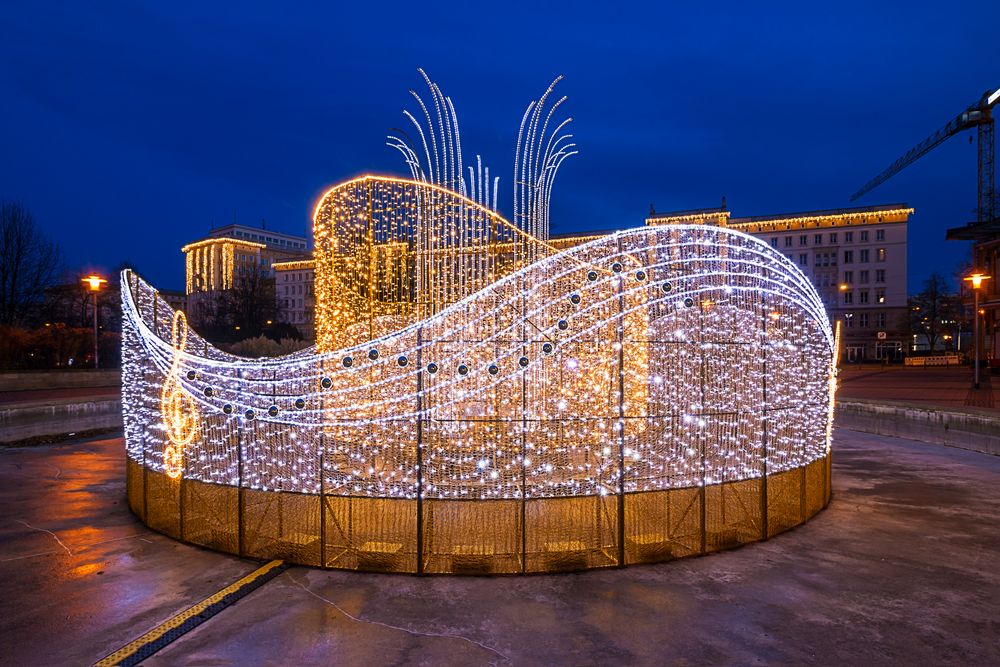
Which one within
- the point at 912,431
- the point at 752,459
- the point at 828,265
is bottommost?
the point at 912,431

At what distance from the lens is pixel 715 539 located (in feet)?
21.8

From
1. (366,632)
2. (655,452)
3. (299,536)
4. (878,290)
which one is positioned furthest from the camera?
(878,290)

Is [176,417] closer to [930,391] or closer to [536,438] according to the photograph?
[536,438]

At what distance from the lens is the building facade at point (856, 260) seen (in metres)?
63.2

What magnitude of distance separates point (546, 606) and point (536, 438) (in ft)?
9.25

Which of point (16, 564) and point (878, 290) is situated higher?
point (878, 290)

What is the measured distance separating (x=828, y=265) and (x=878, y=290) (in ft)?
18.5

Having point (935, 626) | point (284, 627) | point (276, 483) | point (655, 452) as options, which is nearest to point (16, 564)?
point (276, 483)

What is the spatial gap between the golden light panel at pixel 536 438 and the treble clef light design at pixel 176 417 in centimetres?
3

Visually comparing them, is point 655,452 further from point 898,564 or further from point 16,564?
point 16,564

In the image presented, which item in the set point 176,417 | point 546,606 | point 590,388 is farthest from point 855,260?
point 176,417

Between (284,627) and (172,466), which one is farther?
(172,466)

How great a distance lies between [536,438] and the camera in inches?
310

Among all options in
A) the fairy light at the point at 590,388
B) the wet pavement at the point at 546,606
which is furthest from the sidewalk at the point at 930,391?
the wet pavement at the point at 546,606
